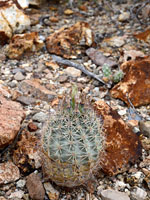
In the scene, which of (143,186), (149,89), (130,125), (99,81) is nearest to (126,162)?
(143,186)

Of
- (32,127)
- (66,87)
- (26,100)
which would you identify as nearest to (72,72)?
(66,87)

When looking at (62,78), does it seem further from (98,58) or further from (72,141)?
(72,141)

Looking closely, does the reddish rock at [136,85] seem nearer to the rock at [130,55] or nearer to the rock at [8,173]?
the rock at [130,55]

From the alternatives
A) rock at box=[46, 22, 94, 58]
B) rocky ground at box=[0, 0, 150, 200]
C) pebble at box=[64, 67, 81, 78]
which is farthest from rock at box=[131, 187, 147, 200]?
rock at box=[46, 22, 94, 58]

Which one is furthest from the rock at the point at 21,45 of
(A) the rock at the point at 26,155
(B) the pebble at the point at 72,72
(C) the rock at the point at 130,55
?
(A) the rock at the point at 26,155

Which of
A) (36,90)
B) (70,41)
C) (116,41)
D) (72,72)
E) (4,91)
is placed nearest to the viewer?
(4,91)
